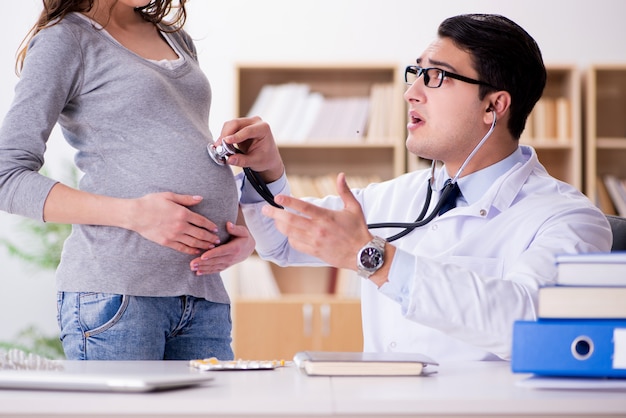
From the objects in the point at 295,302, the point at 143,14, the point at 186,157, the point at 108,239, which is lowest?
the point at 295,302

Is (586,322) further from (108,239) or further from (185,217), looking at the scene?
(108,239)

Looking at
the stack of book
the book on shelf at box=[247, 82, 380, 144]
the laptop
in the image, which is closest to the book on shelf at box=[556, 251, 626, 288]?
the stack of book

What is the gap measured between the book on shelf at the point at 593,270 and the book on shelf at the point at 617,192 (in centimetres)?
310

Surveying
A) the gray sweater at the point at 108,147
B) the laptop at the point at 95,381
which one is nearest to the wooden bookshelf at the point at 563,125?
the gray sweater at the point at 108,147

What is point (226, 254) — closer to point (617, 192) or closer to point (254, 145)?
point (254, 145)

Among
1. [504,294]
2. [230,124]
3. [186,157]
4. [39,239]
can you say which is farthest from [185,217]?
[39,239]

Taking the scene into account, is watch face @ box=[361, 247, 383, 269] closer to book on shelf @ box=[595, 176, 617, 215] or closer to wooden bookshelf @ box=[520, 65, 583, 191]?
wooden bookshelf @ box=[520, 65, 583, 191]

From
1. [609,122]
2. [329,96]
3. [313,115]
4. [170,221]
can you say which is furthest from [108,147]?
[609,122]

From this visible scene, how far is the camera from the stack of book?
3.21 feet

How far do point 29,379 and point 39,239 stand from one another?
319cm

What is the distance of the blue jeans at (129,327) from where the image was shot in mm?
1392

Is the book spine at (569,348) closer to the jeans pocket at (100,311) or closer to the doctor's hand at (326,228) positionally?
the doctor's hand at (326,228)

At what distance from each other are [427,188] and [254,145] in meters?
0.44

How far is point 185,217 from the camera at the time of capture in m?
1.42
